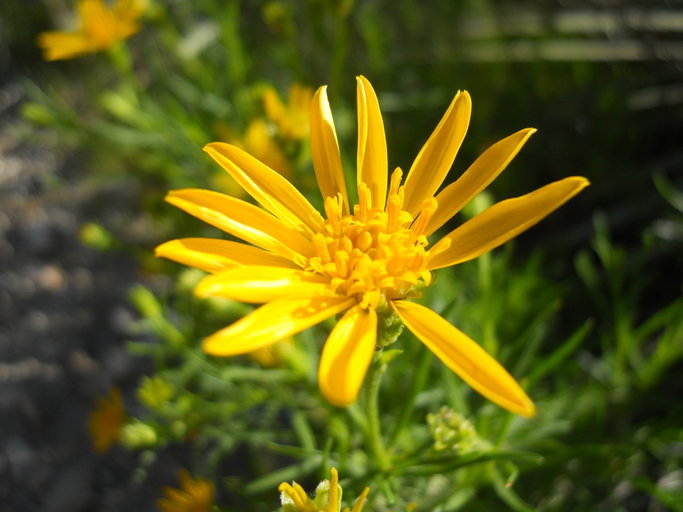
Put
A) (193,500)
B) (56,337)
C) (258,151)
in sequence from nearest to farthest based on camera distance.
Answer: (193,500) → (258,151) → (56,337)

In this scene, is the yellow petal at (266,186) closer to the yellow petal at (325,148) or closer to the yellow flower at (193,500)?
the yellow petal at (325,148)

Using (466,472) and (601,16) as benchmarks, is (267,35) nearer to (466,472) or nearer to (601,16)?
(601,16)

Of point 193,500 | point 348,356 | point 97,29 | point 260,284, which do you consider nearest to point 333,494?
point 348,356

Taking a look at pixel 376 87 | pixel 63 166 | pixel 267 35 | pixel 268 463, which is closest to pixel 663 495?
pixel 268 463

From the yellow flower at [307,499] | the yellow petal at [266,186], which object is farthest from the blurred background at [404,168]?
the yellow flower at [307,499]

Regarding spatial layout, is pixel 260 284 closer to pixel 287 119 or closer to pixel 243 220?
pixel 243 220

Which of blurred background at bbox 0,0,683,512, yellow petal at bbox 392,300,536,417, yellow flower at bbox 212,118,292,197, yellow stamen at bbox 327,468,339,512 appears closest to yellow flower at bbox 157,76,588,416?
yellow petal at bbox 392,300,536,417
